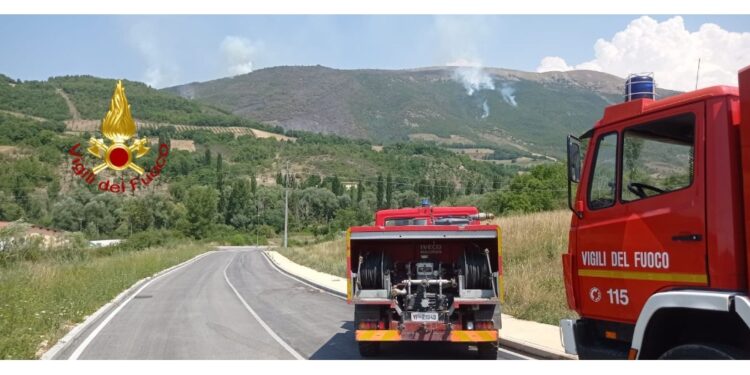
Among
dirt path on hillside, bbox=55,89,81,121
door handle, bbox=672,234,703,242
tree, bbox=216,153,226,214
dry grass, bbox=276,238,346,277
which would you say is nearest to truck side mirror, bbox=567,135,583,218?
door handle, bbox=672,234,703,242

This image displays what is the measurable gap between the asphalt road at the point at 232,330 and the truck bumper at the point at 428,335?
623 mm

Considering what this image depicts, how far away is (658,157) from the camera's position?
5.41m

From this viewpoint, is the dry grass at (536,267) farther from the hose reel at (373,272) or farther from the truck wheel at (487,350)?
the hose reel at (373,272)

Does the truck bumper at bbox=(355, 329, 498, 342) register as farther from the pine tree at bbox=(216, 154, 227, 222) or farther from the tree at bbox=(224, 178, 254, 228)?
the pine tree at bbox=(216, 154, 227, 222)

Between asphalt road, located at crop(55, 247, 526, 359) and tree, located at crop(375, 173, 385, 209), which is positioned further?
tree, located at crop(375, 173, 385, 209)

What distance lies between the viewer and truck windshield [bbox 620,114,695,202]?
4.98 metres

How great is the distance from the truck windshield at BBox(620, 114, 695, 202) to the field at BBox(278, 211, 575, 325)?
7296mm

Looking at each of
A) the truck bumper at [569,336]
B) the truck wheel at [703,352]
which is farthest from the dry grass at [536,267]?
the truck wheel at [703,352]

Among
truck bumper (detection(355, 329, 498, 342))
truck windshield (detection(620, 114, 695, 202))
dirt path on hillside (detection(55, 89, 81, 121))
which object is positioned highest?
dirt path on hillside (detection(55, 89, 81, 121))

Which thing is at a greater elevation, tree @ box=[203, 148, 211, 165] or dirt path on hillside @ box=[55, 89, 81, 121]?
dirt path on hillside @ box=[55, 89, 81, 121]

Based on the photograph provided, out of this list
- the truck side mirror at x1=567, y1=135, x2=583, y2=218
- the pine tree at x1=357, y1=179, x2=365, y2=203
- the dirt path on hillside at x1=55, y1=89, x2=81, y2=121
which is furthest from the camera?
the dirt path on hillside at x1=55, y1=89, x2=81, y2=121

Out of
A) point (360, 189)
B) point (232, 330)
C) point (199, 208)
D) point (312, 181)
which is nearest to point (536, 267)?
point (232, 330)

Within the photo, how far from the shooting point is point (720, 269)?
4367 mm

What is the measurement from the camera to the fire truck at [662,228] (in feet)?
14.2
